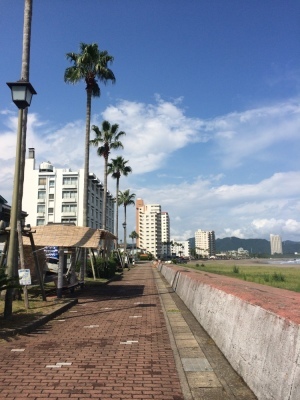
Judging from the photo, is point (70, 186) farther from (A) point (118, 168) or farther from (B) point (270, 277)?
(B) point (270, 277)

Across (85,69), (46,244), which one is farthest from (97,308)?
(85,69)

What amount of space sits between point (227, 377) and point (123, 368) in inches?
63.3

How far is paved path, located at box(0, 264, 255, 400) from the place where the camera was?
469cm

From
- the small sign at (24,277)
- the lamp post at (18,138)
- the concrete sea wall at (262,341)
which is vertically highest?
the lamp post at (18,138)

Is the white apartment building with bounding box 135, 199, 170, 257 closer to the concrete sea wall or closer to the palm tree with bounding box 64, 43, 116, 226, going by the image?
the palm tree with bounding box 64, 43, 116, 226

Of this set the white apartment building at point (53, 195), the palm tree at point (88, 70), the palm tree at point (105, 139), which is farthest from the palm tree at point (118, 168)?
the white apartment building at point (53, 195)

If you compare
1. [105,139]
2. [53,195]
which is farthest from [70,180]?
[105,139]

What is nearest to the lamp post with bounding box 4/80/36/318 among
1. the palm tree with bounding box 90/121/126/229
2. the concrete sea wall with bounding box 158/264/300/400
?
the concrete sea wall with bounding box 158/264/300/400

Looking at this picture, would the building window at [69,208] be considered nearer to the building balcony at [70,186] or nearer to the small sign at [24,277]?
the building balcony at [70,186]

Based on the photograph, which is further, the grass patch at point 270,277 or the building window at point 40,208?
the building window at point 40,208

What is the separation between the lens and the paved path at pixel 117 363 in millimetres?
4691

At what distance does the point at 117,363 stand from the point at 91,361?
447 millimetres

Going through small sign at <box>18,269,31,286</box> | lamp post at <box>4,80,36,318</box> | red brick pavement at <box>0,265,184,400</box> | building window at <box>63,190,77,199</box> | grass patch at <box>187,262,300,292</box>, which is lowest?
red brick pavement at <box>0,265,184,400</box>

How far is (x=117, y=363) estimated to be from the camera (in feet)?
19.5
